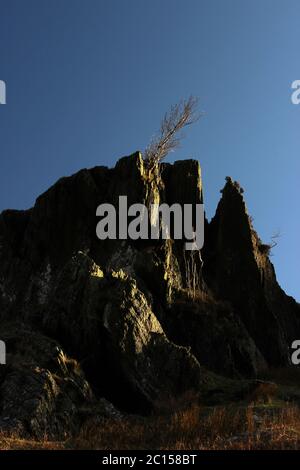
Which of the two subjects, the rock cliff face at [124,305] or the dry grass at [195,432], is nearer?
the dry grass at [195,432]

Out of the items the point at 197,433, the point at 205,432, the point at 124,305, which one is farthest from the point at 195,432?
the point at 124,305

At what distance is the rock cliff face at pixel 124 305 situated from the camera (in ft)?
71.1

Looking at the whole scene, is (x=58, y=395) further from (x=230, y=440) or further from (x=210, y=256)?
(x=210, y=256)

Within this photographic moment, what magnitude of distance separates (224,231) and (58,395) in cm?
2568

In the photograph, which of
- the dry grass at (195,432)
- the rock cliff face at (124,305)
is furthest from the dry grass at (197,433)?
the rock cliff face at (124,305)

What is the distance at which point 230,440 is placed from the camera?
15.6 meters

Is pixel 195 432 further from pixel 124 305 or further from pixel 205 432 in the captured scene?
pixel 124 305

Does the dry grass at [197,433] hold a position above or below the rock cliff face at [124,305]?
below

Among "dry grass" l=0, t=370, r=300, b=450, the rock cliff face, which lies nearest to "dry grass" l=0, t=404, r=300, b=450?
"dry grass" l=0, t=370, r=300, b=450

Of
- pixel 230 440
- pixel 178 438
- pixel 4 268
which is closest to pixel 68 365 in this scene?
pixel 178 438

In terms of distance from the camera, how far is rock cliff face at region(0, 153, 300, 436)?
21656 millimetres

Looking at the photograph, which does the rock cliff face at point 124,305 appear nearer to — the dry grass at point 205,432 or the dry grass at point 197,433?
the dry grass at point 197,433

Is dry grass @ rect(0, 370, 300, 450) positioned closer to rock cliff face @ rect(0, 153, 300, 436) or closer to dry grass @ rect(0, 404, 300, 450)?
dry grass @ rect(0, 404, 300, 450)

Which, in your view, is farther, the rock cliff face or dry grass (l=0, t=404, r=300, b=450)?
the rock cliff face
